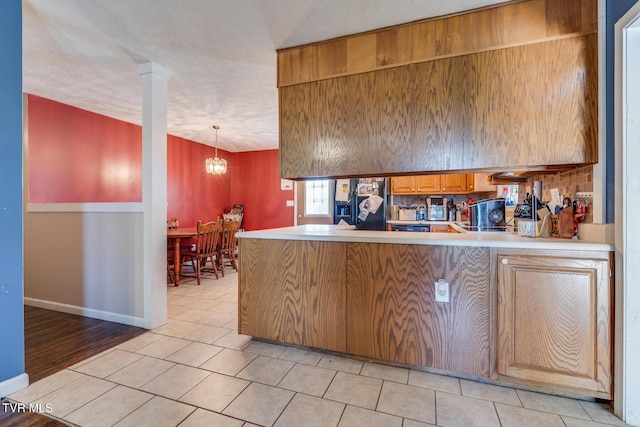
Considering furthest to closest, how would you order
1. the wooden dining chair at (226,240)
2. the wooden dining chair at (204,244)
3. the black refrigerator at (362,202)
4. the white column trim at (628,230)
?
1. the wooden dining chair at (226,240)
2. the black refrigerator at (362,202)
3. the wooden dining chair at (204,244)
4. the white column trim at (628,230)

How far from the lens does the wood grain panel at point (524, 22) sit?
171 centimetres

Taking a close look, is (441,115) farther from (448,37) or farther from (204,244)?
(204,244)

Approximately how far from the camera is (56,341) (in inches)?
88.9

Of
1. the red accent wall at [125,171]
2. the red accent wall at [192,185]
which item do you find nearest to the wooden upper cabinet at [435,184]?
the red accent wall at [125,171]

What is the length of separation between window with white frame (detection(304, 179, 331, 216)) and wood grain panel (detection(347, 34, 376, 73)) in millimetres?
3995

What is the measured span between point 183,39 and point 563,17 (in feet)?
8.30

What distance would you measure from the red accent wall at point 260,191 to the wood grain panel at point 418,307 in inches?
177

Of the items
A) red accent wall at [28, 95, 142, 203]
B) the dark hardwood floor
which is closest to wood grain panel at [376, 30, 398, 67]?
the dark hardwood floor

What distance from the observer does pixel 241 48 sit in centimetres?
234

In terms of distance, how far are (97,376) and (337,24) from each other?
2.77 meters

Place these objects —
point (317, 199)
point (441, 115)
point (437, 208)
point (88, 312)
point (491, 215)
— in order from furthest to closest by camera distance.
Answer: point (317, 199) < point (437, 208) < point (88, 312) < point (491, 215) < point (441, 115)

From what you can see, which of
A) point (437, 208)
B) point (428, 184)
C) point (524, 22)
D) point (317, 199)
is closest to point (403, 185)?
point (428, 184)

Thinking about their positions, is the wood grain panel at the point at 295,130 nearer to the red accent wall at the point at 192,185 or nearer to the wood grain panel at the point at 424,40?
the wood grain panel at the point at 424,40

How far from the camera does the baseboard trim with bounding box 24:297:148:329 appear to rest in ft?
8.56
